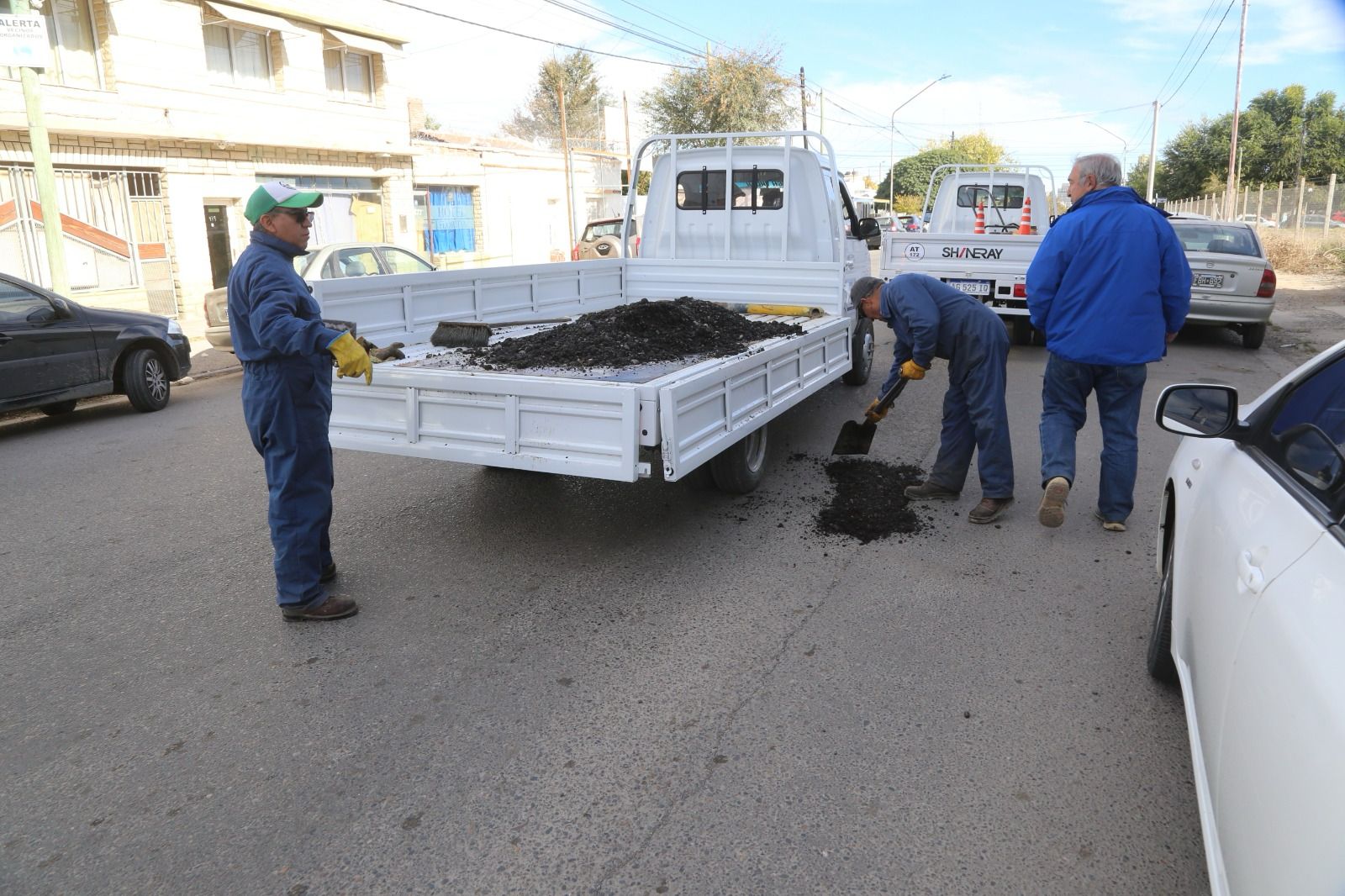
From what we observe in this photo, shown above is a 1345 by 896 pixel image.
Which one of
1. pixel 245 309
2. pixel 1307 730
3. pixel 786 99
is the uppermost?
pixel 786 99

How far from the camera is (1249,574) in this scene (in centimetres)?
204

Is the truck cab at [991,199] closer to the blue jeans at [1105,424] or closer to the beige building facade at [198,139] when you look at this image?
the blue jeans at [1105,424]

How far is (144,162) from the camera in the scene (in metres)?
16.6

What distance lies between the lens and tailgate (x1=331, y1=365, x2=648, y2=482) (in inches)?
169

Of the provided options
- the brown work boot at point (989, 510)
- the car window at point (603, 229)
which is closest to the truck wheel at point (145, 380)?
the brown work boot at point (989, 510)

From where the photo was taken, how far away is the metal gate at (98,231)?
1484 cm

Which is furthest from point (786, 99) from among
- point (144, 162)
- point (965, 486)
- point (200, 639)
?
point (200, 639)

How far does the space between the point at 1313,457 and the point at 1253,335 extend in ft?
37.5

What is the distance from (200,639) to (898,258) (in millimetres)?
9393

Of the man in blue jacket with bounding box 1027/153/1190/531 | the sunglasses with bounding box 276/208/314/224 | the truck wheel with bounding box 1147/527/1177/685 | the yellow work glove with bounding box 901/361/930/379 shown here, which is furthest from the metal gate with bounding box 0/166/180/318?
the truck wheel with bounding box 1147/527/1177/685

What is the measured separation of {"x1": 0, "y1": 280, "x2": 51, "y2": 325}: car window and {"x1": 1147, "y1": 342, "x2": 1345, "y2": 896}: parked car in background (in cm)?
916

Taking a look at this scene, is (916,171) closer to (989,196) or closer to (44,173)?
(989,196)

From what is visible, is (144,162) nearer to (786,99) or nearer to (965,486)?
(965,486)

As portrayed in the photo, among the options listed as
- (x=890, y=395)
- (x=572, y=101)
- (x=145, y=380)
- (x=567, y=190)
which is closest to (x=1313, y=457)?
(x=890, y=395)
